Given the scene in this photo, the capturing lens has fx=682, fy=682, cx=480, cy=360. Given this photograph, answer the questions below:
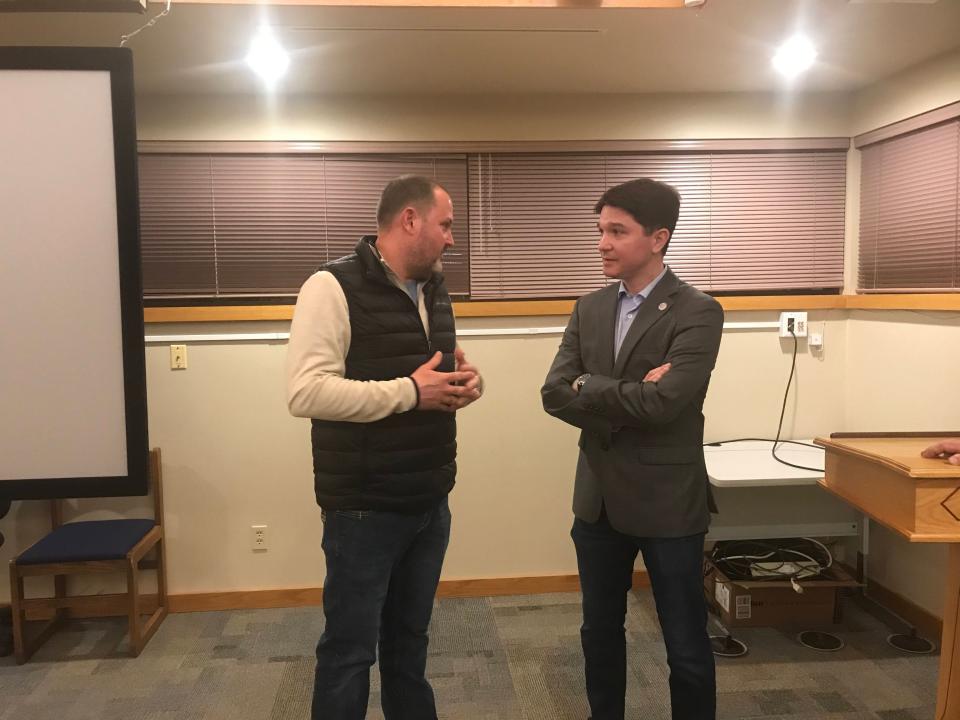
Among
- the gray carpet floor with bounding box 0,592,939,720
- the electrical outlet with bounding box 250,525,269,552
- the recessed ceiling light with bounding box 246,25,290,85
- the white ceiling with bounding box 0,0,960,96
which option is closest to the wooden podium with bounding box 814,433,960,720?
the gray carpet floor with bounding box 0,592,939,720

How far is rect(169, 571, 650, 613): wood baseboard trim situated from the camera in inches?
119

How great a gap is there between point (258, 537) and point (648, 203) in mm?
2256

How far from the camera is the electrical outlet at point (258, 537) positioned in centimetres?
304

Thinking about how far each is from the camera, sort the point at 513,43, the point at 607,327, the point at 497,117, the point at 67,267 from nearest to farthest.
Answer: the point at 67,267 → the point at 607,327 → the point at 513,43 → the point at 497,117

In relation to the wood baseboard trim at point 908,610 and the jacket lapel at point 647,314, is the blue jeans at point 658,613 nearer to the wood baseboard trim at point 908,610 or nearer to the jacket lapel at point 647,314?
the jacket lapel at point 647,314

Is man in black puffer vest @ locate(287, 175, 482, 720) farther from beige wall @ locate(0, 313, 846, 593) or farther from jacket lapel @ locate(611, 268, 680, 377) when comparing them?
beige wall @ locate(0, 313, 846, 593)

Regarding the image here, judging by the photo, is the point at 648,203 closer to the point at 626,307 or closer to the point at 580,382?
the point at 626,307

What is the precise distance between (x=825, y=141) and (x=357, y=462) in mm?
2683

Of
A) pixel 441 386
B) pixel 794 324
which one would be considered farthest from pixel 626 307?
pixel 794 324

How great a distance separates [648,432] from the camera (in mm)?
1741

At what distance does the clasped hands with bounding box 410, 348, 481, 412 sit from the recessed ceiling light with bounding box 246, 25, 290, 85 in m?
1.36

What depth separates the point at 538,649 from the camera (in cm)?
262

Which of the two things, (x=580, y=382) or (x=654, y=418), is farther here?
(x=580, y=382)

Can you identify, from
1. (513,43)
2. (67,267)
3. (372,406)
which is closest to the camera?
(67,267)
